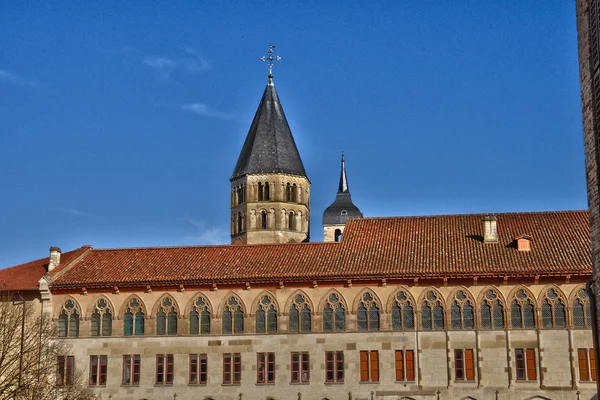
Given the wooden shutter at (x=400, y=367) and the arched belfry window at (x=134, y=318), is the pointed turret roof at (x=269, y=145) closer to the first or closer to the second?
the arched belfry window at (x=134, y=318)

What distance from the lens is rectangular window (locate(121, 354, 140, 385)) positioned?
5297 cm

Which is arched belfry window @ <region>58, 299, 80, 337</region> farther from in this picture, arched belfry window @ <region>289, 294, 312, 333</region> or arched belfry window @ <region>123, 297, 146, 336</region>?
arched belfry window @ <region>289, 294, 312, 333</region>

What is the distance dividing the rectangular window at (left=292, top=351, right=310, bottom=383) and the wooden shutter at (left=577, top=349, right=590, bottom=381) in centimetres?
1450

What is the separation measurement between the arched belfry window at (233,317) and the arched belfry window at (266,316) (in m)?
0.99

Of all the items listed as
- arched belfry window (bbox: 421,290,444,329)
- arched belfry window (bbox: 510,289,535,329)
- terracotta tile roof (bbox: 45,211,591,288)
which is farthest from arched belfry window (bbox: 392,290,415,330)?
arched belfry window (bbox: 510,289,535,329)

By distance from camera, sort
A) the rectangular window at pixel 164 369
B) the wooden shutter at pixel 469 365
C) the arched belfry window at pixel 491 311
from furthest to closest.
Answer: the rectangular window at pixel 164 369 < the arched belfry window at pixel 491 311 < the wooden shutter at pixel 469 365

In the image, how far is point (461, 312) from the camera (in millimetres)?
51000

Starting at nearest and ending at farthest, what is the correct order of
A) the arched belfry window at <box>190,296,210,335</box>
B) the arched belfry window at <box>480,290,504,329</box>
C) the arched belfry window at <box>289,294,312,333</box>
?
the arched belfry window at <box>480,290,504,329</box>
the arched belfry window at <box>289,294,312,333</box>
the arched belfry window at <box>190,296,210,335</box>

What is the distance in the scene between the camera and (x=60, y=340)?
53.8 meters

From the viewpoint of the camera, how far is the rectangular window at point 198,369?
52.4 m

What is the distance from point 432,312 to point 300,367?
7.89 metres

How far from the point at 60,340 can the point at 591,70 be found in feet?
136

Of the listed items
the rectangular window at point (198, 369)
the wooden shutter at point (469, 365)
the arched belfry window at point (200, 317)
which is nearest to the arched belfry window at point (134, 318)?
the arched belfry window at point (200, 317)

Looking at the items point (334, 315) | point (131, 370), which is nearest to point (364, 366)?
point (334, 315)
